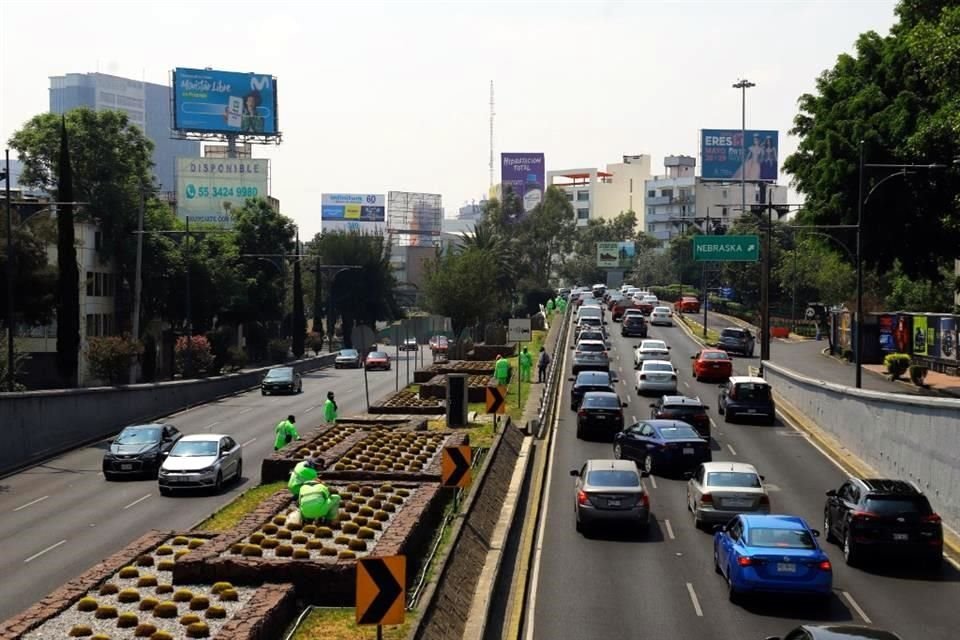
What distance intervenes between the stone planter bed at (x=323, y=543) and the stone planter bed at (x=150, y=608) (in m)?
0.32

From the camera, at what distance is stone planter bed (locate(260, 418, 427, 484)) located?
29.0 meters

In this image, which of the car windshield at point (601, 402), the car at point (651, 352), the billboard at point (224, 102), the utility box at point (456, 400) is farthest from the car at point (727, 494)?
the billboard at point (224, 102)

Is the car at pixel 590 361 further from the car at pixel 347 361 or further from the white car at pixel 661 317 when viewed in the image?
the white car at pixel 661 317

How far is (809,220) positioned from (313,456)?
2883cm

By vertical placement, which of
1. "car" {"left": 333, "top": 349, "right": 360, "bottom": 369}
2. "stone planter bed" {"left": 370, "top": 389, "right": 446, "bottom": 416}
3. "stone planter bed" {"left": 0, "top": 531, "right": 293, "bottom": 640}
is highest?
"stone planter bed" {"left": 0, "top": 531, "right": 293, "bottom": 640}

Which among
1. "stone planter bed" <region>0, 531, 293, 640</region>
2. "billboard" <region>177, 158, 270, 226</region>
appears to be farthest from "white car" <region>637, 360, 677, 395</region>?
"billboard" <region>177, 158, 270, 226</region>

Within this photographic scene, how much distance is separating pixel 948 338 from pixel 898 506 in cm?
3300

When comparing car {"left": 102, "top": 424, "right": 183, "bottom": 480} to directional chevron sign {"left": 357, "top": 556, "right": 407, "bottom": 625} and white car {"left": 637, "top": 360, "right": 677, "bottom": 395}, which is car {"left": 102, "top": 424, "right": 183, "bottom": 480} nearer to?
white car {"left": 637, "top": 360, "right": 677, "bottom": 395}

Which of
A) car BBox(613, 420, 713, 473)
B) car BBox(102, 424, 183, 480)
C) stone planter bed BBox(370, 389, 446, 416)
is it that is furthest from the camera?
stone planter bed BBox(370, 389, 446, 416)

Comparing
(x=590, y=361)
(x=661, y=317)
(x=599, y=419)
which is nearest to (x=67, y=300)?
(x=599, y=419)

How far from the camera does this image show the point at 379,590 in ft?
42.7

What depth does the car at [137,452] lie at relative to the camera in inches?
1298

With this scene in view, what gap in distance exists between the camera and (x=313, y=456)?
96.9ft

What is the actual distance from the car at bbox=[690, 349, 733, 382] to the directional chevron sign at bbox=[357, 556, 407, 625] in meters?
43.0
